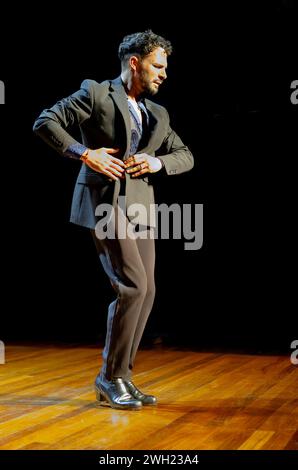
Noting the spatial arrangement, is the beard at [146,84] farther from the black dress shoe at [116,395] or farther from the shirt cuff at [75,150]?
the black dress shoe at [116,395]

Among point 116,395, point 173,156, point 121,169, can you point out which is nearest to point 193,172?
point 173,156

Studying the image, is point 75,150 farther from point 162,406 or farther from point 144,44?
point 162,406

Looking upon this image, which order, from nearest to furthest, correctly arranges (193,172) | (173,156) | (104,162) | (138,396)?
1. (104,162)
2. (138,396)
3. (173,156)
4. (193,172)

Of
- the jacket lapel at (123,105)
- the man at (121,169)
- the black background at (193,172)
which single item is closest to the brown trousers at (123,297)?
the man at (121,169)

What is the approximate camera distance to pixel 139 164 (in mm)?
2131

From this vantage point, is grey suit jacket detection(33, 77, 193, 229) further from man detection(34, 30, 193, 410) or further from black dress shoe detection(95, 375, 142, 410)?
black dress shoe detection(95, 375, 142, 410)

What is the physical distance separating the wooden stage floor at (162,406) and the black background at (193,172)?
111 centimetres

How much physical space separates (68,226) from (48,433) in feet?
11.2

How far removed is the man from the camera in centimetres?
210

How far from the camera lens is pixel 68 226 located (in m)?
5.08

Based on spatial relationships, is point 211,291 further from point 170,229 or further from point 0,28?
point 0,28

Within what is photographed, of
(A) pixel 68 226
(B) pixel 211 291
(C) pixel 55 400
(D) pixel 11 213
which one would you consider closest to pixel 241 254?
(B) pixel 211 291

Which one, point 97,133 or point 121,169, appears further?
point 97,133

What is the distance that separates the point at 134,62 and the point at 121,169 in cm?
42
